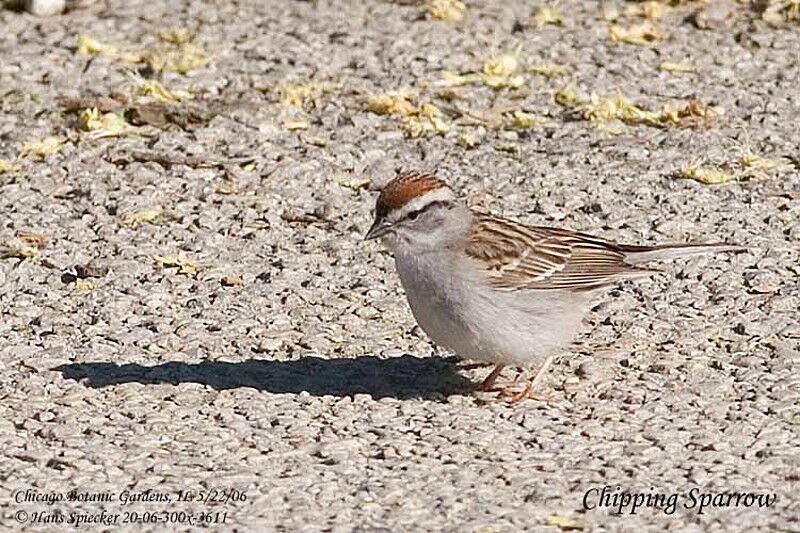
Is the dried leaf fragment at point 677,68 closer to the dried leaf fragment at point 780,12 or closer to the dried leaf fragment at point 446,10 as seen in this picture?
the dried leaf fragment at point 780,12

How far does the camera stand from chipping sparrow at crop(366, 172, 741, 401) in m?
6.97

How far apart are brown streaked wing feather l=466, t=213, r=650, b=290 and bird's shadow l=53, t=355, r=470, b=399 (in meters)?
0.54

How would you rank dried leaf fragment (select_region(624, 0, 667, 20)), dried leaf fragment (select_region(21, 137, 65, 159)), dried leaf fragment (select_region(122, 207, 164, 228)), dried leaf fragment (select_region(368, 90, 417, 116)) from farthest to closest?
dried leaf fragment (select_region(624, 0, 667, 20)), dried leaf fragment (select_region(368, 90, 417, 116)), dried leaf fragment (select_region(21, 137, 65, 159)), dried leaf fragment (select_region(122, 207, 164, 228))

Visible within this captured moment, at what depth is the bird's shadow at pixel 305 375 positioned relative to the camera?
7227 mm

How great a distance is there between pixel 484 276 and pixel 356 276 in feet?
4.59

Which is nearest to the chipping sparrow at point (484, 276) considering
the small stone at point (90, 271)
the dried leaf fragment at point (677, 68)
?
the small stone at point (90, 271)

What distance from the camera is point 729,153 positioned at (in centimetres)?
952

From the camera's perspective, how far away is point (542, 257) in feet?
24.0

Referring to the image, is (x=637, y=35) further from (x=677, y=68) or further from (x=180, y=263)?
(x=180, y=263)

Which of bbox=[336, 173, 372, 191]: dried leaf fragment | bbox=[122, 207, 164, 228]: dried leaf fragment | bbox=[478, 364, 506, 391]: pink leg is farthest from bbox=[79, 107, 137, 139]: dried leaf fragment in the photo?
bbox=[478, 364, 506, 391]: pink leg

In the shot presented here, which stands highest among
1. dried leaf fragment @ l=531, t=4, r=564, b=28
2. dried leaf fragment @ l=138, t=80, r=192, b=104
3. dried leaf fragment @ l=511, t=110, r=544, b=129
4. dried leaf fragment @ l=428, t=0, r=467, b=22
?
dried leaf fragment @ l=531, t=4, r=564, b=28

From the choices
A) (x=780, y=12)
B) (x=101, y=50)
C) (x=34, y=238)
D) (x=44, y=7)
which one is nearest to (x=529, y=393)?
(x=34, y=238)

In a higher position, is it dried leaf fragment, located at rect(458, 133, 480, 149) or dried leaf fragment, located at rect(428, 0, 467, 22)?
dried leaf fragment, located at rect(428, 0, 467, 22)

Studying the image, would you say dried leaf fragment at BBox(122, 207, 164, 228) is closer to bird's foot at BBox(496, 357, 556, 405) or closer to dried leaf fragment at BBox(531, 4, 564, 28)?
bird's foot at BBox(496, 357, 556, 405)
